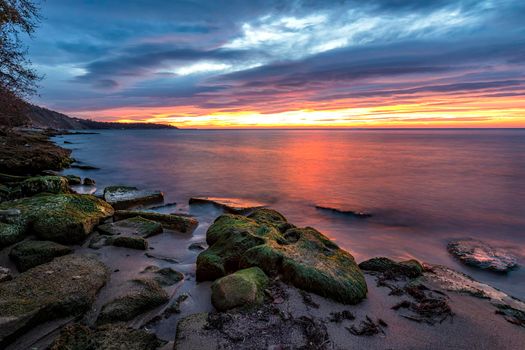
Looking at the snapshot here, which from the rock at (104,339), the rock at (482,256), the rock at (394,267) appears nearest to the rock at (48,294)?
the rock at (104,339)

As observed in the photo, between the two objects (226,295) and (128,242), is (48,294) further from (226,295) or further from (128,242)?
(128,242)

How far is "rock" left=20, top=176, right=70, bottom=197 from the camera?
10.0 meters

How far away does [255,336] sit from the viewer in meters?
3.73

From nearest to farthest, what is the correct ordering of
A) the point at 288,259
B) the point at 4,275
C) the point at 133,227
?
1. the point at 4,275
2. the point at 288,259
3. the point at 133,227

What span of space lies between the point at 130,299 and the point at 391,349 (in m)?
3.46

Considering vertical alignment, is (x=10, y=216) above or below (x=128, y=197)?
above

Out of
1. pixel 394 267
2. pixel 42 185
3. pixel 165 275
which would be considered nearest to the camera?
pixel 165 275

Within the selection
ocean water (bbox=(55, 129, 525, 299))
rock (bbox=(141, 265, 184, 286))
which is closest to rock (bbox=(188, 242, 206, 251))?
rock (bbox=(141, 265, 184, 286))

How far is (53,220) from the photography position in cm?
679

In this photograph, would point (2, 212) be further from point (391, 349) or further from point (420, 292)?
point (420, 292)

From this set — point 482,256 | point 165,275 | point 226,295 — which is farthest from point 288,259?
point 482,256

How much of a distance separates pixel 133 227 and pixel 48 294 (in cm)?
374

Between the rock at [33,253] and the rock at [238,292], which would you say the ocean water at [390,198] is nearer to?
the rock at [238,292]

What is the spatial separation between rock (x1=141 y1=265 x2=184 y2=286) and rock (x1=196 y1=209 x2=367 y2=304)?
0.39 m
